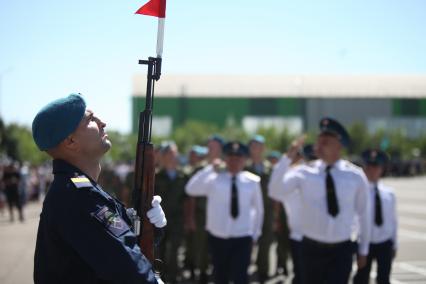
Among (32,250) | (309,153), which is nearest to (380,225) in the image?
(309,153)

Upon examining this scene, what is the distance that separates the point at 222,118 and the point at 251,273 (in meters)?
62.0

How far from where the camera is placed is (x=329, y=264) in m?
5.19

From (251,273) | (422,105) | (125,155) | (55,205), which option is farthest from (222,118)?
(55,205)

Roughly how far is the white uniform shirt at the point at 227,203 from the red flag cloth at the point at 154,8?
386 cm

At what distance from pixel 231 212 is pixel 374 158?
1771 millimetres

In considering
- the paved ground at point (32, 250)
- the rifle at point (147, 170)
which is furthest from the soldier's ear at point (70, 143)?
the paved ground at point (32, 250)

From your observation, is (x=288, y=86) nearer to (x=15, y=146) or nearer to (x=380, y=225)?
(x=15, y=146)

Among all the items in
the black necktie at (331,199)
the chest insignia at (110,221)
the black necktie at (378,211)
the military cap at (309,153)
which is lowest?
the black necktie at (378,211)

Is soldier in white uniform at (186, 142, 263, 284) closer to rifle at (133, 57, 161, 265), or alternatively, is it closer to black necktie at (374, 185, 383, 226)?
black necktie at (374, 185, 383, 226)

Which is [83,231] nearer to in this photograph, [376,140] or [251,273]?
[251,273]

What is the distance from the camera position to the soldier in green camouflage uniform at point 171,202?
8.25 m

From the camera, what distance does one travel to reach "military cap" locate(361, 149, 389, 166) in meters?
6.62

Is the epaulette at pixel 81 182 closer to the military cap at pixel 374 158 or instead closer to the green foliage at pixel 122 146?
the military cap at pixel 374 158

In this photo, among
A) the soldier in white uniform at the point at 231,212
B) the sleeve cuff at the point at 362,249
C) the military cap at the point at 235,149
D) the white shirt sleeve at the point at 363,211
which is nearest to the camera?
the white shirt sleeve at the point at 363,211
